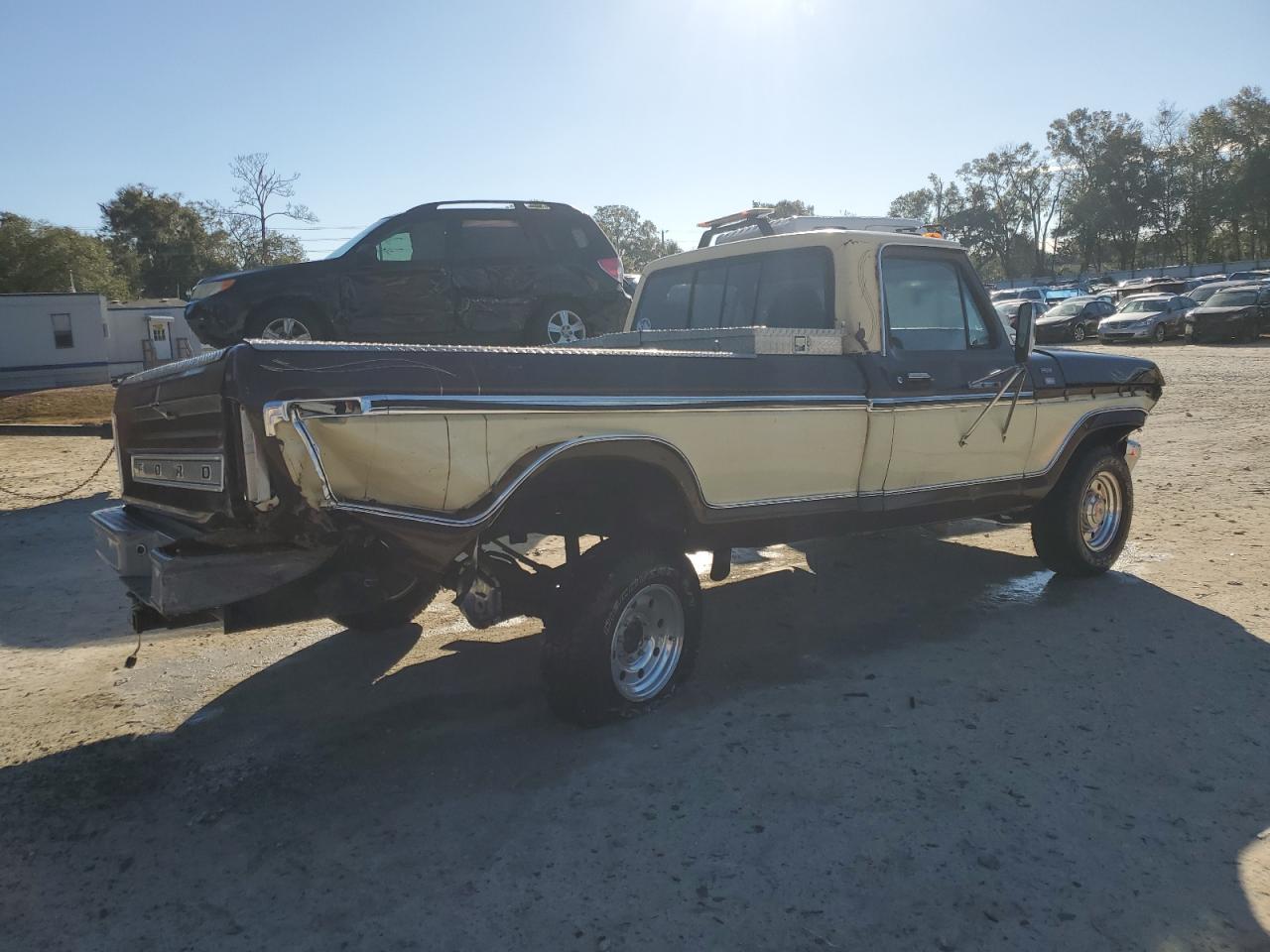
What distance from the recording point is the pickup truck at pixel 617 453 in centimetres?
287

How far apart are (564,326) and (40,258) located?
1681 inches

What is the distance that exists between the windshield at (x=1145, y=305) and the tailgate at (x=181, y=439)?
1245 inches

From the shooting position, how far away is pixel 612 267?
942 cm

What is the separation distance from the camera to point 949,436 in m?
4.79

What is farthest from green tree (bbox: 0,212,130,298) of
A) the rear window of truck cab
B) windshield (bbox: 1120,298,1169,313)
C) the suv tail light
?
the rear window of truck cab

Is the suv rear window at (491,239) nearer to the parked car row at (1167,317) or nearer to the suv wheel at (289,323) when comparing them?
the suv wheel at (289,323)

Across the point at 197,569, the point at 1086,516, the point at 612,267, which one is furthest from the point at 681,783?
the point at 612,267

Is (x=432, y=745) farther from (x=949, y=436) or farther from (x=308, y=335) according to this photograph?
(x=308, y=335)

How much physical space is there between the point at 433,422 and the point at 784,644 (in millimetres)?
2476

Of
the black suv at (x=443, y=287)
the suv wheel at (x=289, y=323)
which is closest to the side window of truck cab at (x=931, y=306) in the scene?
the black suv at (x=443, y=287)

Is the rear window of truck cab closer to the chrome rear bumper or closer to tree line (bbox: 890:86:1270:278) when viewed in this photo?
the chrome rear bumper

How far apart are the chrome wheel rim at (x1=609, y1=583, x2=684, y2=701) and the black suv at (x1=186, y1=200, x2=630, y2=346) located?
5379 millimetres

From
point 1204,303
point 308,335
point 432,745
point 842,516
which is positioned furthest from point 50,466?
point 1204,303

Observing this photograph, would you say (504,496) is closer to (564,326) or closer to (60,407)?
(564,326)
